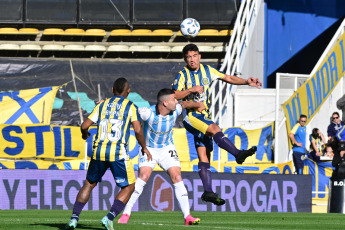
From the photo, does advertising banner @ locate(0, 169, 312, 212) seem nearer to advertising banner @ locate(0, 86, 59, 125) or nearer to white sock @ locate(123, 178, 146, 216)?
advertising banner @ locate(0, 86, 59, 125)

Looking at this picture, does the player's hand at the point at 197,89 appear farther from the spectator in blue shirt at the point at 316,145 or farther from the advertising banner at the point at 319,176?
the spectator in blue shirt at the point at 316,145

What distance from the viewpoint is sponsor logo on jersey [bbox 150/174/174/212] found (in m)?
16.0

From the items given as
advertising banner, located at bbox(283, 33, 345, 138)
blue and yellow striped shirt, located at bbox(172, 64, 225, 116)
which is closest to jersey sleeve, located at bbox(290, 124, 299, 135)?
advertising banner, located at bbox(283, 33, 345, 138)

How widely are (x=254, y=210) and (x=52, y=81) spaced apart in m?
11.1

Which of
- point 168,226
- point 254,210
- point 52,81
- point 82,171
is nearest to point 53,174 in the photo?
point 82,171

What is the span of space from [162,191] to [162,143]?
5586 millimetres

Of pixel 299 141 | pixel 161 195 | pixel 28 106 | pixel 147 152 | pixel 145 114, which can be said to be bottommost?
pixel 161 195

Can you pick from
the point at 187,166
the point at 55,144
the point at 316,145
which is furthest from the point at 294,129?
the point at 55,144

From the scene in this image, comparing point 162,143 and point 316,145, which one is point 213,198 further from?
point 316,145

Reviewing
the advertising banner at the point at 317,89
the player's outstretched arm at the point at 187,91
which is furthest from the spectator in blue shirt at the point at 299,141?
the player's outstretched arm at the point at 187,91

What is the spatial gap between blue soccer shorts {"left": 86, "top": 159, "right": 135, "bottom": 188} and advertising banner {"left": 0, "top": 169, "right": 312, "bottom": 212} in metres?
6.57

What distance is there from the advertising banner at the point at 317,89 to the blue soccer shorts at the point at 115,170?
10410mm

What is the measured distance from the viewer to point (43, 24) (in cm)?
2855

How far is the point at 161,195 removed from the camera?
16078 millimetres
